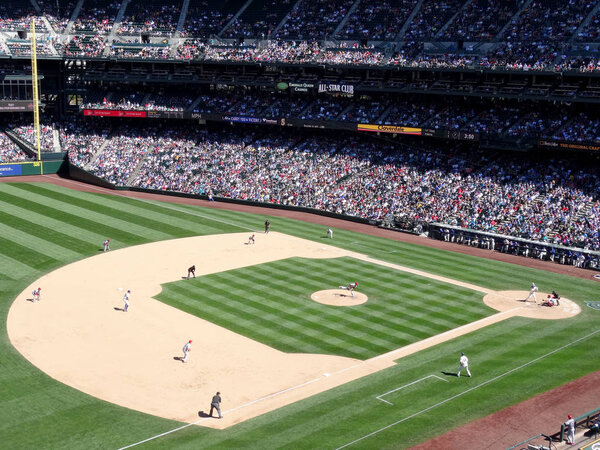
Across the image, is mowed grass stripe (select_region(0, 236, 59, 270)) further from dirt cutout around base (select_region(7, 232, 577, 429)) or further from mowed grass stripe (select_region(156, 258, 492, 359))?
mowed grass stripe (select_region(156, 258, 492, 359))

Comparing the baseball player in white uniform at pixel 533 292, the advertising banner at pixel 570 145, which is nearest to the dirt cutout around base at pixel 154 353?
the baseball player in white uniform at pixel 533 292

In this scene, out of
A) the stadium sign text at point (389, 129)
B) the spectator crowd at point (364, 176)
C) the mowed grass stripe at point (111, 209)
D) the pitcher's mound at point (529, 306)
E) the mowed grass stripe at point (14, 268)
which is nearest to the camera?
the pitcher's mound at point (529, 306)

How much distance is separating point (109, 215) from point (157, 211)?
463 cm

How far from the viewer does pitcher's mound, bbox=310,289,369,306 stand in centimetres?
4034

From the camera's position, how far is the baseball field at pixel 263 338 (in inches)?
1054

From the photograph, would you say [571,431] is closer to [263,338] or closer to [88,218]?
[263,338]

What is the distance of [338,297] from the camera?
41.3 meters

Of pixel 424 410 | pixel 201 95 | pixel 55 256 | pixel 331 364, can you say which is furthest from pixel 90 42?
pixel 424 410

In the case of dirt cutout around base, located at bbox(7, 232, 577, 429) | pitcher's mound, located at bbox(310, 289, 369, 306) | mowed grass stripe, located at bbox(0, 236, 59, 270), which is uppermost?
mowed grass stripe, located at bbox(0, 236, 59, 270)

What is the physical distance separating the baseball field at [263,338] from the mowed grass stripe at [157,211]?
95.9 inches

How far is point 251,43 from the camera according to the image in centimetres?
8162

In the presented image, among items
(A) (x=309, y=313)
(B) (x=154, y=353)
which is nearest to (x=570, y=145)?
(A) (x=309, y=313)

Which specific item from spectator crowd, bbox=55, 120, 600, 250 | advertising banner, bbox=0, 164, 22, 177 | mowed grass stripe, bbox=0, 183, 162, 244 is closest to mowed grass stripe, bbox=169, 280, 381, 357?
mowed grass stripe, bbox=0, 183, 162, 244

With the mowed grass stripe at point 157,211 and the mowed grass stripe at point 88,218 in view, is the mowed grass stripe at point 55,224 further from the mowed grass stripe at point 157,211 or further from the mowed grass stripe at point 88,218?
the mowed grass stripe at point 157,211
